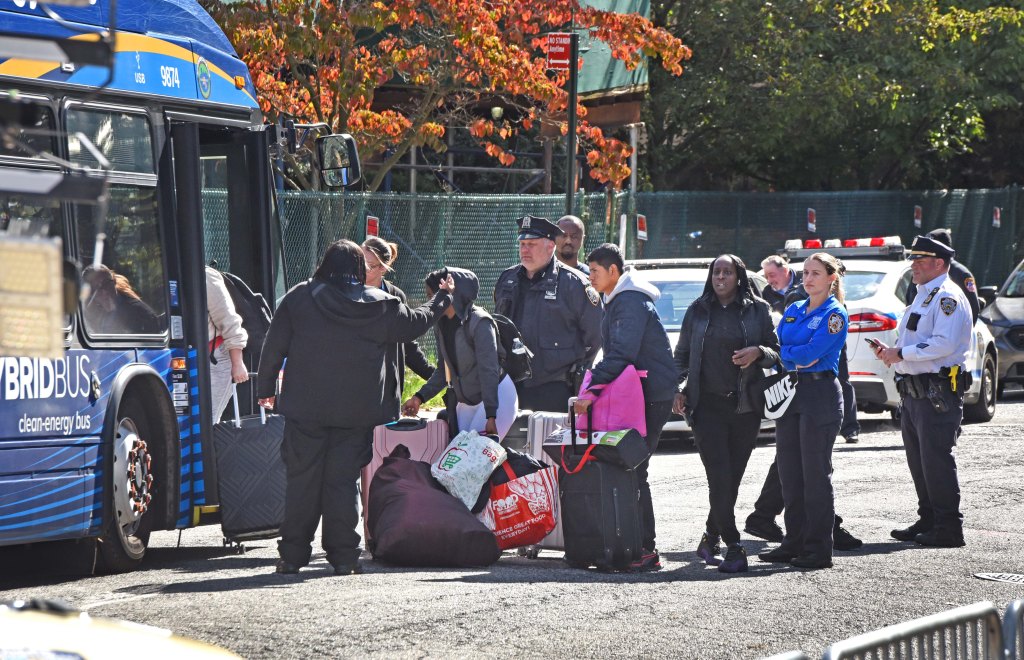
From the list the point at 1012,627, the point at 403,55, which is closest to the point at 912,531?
the point at 1012,627

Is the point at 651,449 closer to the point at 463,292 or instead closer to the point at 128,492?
the point at 463,292

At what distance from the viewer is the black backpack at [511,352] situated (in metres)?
9.23

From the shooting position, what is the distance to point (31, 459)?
802cm

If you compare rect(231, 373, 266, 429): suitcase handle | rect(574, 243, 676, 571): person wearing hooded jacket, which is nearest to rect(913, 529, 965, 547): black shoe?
rect(574, 243, 676, 571): person wearing hooded jacket

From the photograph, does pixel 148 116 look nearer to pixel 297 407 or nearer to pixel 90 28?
pixel 90 28

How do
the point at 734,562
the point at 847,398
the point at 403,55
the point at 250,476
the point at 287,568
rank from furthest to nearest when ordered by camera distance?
the point at 403,55 < the point at 847,398 < the point at 250,476 < the point at 734,562 < the point at 287,568

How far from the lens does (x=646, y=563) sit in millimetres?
8750

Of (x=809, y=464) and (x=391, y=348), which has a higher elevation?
(x=391, y=348)

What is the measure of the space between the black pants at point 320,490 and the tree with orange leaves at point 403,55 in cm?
940

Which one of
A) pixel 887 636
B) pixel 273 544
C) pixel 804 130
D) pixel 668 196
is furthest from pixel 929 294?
pixel 804 130

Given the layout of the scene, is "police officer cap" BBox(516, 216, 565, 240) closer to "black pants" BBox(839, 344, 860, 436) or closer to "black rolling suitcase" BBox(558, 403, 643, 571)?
"black rolling suitcase" BBox(558, 403, 643, 571)

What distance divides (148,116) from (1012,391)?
16.0 meters

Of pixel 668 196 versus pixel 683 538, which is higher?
pixel 668 196

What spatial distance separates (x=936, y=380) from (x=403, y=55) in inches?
376
